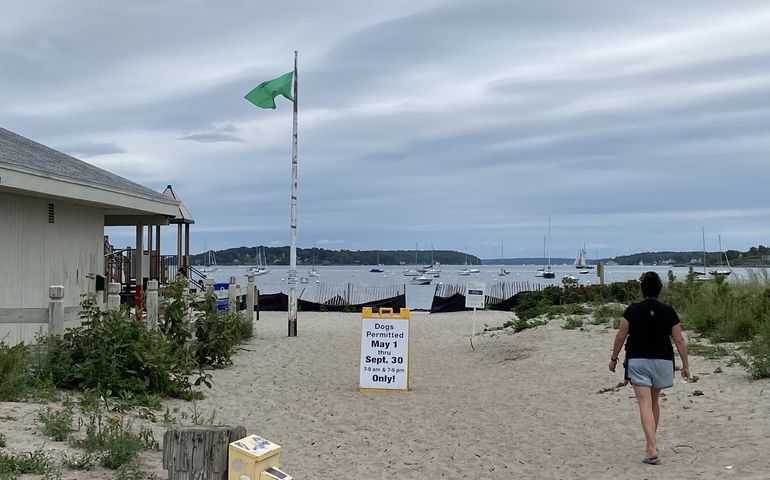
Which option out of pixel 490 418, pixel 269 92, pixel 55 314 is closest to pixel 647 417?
pixel 490 418

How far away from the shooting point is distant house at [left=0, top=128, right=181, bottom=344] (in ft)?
40.1

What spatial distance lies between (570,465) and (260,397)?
17.2ft

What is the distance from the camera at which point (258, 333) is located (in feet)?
72.2

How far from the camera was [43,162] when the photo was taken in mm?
13188

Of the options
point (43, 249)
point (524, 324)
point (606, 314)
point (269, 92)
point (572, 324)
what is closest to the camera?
point (43, 249)

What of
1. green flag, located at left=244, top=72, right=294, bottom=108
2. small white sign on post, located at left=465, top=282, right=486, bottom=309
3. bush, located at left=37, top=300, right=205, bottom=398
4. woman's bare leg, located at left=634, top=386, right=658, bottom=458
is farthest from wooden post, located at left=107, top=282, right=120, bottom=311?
green flag, located at left=244, top=72, right=294, bottom=108

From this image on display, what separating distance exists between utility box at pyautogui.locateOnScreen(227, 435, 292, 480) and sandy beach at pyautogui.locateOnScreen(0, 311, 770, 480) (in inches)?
50.2

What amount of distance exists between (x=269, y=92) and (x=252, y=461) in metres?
16.7

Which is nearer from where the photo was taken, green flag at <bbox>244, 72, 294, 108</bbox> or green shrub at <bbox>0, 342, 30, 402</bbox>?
green shrub at <bbox>0, 342, 30, 402</bbox>

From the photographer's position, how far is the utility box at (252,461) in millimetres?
5574

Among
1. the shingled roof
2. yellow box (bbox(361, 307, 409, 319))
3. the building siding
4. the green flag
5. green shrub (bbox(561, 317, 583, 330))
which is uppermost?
the green flag

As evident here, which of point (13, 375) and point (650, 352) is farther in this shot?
point (13, 375)

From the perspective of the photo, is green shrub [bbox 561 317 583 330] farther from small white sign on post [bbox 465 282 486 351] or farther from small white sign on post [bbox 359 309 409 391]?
small white sign on post [bbox 359 309 409 391]

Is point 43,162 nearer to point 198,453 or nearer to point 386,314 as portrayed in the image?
point 386,314
